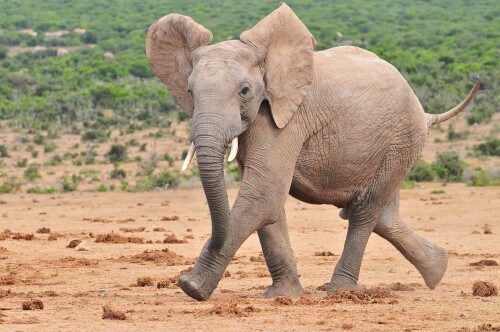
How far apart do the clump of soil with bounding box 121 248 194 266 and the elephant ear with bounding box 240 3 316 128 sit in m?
3.29

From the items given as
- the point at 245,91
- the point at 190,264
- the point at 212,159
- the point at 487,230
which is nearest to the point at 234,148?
the point at 212,159

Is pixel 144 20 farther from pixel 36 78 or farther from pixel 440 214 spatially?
pixel 440 214

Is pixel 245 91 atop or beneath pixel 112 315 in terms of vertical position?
atop

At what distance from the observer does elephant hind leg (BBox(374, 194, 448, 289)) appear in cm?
912

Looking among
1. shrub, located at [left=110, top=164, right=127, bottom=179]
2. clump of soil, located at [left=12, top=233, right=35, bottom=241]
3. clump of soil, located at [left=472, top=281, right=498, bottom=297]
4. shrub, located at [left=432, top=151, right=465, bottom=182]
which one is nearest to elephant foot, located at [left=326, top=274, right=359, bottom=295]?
clump of soil, located at [left=472, top=281, right=498, bottom=297]

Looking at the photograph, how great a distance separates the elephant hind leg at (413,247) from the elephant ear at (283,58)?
5.16 feet

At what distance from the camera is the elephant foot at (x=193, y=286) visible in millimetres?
7781

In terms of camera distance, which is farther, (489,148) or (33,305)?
(489,148)

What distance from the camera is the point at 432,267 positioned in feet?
30.3

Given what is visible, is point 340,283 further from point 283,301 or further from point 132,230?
point 132,230

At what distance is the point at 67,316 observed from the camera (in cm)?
700

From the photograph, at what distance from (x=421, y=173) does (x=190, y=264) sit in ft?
38.3

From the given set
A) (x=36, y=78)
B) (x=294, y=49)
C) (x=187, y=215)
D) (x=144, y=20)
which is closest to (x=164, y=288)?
(x=294, y=49)

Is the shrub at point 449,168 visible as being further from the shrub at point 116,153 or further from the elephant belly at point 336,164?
the elephant belly at point 336,164
